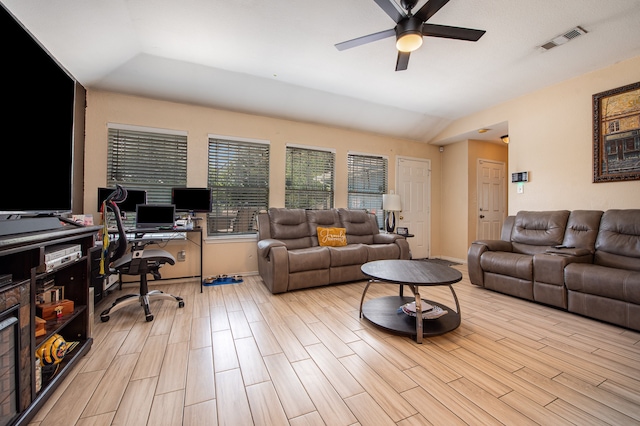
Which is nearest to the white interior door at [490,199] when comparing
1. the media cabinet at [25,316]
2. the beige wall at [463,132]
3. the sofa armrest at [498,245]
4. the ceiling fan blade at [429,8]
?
the beige wall at [463,132]

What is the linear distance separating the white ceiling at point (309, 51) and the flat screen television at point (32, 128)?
0.82 m

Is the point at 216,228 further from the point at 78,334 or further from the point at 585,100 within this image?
the point at 585,100

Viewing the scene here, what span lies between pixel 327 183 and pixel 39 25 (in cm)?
369

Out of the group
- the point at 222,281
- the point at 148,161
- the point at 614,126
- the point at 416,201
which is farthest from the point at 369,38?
the point at 416,201

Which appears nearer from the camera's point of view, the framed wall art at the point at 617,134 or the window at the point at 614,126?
the framed wall art at the point at 617,134

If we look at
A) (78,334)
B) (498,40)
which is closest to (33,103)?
(78,334)

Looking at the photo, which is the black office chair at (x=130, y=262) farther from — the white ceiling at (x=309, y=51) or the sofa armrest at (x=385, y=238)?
the sofa armrest at (x=385, y=238)

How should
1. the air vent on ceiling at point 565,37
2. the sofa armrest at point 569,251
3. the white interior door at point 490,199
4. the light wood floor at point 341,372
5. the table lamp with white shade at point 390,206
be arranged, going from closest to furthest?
1. the light wood floor at point 341,372
2. the air vent on ceiling at point 565,37
3. the sofa armrest at point 569,251
4. the table lamp with white shade at point 390,206
5. the white interior door at point 490,199

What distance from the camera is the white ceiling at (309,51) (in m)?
2.26

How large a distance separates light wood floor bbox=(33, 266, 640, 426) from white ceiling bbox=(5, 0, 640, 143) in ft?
8.91

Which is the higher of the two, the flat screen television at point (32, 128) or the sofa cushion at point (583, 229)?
the flat screen television at point (32, 128)

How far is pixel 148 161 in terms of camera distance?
11.5 ft

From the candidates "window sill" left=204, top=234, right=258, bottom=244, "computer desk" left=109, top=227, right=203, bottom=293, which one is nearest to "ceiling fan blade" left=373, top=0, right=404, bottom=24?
"computer desk" left=109, top=227, right=203, bottom=293

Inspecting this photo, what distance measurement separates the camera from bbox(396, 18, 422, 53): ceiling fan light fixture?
207 centimetres
